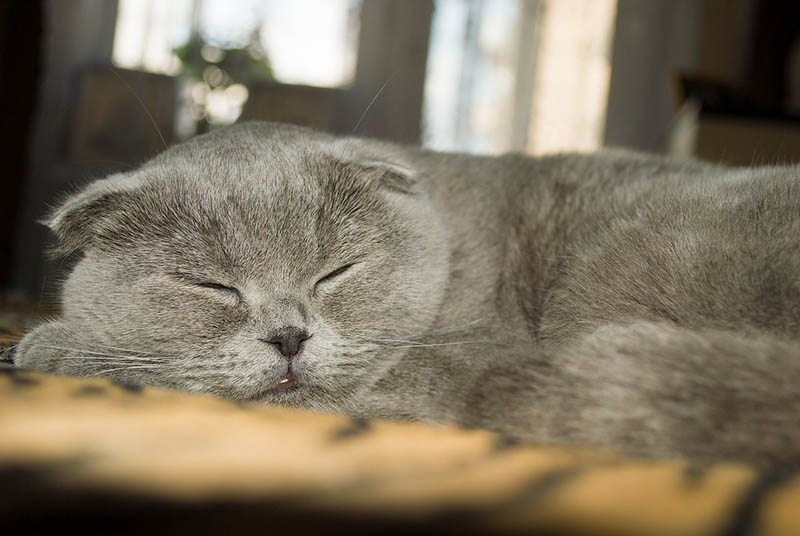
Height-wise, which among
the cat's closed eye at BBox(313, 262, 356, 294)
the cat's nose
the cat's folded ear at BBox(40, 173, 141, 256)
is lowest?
the cat's nose

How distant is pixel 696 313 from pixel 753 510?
48cm

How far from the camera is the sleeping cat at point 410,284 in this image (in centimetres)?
76

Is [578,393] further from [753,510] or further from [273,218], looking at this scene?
[273,218]

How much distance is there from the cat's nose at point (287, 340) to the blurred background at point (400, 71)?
11.8 ft

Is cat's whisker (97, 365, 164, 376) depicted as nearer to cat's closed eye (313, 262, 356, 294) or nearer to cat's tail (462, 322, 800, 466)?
cat's closed eye (313, 262, 356, 294)

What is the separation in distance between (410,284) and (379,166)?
23cm

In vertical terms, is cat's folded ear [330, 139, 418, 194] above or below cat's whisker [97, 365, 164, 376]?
above

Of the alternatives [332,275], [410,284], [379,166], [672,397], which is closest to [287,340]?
[332,275]

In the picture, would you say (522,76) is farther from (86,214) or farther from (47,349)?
(47,349)

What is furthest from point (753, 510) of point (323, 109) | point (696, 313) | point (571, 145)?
point (571, 145)

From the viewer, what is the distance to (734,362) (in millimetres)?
649

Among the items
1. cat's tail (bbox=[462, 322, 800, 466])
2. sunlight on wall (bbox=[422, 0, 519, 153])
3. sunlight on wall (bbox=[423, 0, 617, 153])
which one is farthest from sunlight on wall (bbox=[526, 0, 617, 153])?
cat's tail (bbox=[462, 322, 800, 466])

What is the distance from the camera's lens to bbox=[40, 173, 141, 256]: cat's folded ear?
1075mm

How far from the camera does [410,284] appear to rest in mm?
1163
